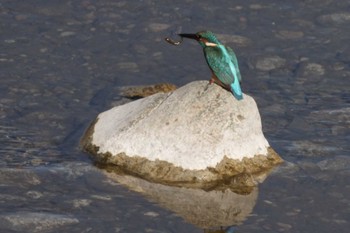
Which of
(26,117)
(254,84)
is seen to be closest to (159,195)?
(26,117)

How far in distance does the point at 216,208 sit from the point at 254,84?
9.32ft

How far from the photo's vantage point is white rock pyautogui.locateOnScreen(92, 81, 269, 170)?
8.35m

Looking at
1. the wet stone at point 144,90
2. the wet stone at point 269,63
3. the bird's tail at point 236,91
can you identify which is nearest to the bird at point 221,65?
the bird's tail at point 236,91

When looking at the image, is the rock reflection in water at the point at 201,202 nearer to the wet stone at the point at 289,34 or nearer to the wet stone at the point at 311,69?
the wet stone at the point at 311,69

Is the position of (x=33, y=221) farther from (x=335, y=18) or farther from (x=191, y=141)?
(x=335, y=18)

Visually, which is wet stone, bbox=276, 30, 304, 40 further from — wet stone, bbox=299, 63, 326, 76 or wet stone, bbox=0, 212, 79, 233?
wet stone, bbox=0, 212, 79, 233

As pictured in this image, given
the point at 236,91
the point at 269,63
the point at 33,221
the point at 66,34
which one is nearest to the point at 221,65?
the point at 236,91

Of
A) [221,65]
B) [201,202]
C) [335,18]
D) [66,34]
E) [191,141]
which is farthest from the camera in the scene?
[335,18]

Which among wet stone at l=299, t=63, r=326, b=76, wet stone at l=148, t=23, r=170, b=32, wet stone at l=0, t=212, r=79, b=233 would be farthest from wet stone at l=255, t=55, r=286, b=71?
wet stone at l=0, t=212, r=79, b=233

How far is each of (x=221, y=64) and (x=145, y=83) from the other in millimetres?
1853

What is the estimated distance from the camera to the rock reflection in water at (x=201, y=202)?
25.4 feet

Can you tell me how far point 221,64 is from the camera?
28.8ft

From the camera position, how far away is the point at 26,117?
381 inches

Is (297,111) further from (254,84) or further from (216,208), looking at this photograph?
(216,208)
